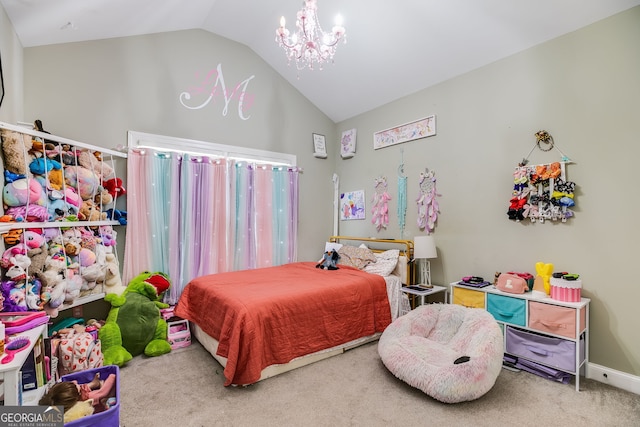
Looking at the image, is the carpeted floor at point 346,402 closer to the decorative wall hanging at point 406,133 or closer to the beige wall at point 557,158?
the beige wall at point 557,158

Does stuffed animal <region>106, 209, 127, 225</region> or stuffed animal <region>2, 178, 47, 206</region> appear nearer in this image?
stuffed animal <region>2, 178, 47, 206</region>

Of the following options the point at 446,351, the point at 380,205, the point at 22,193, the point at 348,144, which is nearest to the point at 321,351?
the point at 446,351

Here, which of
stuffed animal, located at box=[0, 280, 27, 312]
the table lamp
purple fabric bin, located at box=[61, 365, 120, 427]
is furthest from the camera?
the table lamp

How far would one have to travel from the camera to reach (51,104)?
2.83m

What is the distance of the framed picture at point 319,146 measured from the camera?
458cm

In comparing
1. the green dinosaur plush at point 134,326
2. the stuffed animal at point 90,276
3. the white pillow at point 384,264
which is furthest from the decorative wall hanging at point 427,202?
the stuffed animal at point 90,276

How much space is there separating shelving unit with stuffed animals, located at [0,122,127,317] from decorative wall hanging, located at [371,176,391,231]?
111 inches

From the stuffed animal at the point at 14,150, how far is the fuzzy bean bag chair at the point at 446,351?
2.85m

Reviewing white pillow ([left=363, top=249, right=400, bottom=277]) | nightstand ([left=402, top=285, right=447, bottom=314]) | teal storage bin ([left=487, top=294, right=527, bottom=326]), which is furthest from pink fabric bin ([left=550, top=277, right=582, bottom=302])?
white pillow ([left=363, top=249, right=400, bottom=277])

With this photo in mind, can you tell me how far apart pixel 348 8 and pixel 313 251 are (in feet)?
9.80

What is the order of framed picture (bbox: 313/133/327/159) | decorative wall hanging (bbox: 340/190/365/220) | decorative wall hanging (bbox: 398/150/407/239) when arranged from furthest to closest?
1. framed picture (bbox: 313/133/327/159)
2. decorative wall hanging (bbox: 340/190/365/220)
3. decorative wall hanging (bbox: 398/150/407/239)

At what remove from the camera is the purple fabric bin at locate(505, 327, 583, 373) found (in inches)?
89.0

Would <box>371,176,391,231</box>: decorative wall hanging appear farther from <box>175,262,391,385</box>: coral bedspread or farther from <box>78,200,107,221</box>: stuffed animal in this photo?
<box>78,200,107,221</box>: stuffed animal

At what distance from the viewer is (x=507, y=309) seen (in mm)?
2564
